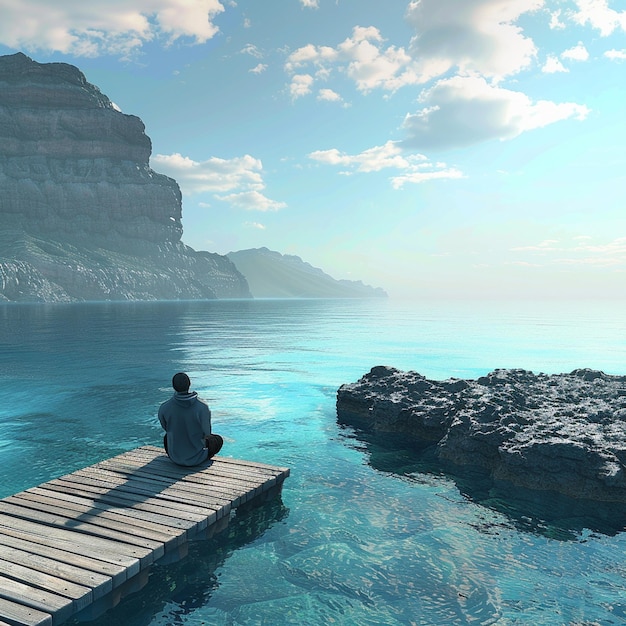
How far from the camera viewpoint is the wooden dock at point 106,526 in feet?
19.9

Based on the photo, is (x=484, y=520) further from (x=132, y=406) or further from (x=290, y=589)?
(x=132, y=406)

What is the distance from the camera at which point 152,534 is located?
25.1 feet

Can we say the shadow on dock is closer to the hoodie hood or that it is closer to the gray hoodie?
the gray hoodie

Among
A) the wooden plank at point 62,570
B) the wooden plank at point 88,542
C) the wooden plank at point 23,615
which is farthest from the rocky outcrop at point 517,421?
the wooden plank at point 23,615

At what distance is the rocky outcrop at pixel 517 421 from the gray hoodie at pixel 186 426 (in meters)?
7.91

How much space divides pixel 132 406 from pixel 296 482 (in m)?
12.7

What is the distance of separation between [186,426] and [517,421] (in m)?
10.4

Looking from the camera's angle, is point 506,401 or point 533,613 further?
point 506,401

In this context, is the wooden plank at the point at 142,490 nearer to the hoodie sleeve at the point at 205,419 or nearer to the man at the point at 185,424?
the man at the point at 185,424

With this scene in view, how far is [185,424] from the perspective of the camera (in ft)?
34.3

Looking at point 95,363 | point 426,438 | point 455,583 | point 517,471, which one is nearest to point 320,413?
point 426,438

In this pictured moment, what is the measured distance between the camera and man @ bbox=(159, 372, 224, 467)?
33.8 ft

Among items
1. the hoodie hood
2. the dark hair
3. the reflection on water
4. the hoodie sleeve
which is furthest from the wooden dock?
the reflection on water

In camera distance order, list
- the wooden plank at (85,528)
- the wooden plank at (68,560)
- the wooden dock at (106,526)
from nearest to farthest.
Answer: the wooden dock at (106,526) → the wooden plank at (68,560) → the wooden plank at (85,528)
